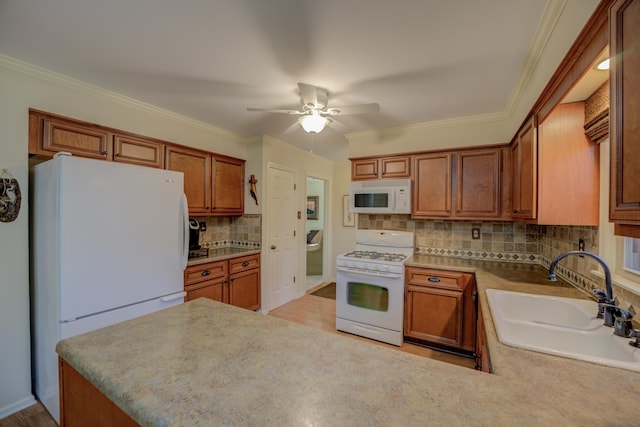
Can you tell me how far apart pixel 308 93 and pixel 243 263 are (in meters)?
2.14

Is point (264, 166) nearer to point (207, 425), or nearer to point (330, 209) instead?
point (330, 209)

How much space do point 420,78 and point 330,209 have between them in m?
3.27

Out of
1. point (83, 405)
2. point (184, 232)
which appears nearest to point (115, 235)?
point (184, 232)

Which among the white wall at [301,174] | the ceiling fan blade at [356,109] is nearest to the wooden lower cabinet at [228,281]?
the white wall at [301,174]

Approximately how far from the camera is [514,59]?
6.01ft

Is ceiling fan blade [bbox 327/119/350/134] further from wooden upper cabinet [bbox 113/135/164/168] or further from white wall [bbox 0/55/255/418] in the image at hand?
white wall [bbox 0/55/255/418]

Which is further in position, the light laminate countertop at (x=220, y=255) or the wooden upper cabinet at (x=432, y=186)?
the wooden upper cabinet at (x=432, y=186)

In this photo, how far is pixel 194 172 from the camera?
300 centimetres

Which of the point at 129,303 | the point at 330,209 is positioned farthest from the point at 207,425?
the point at 330,209

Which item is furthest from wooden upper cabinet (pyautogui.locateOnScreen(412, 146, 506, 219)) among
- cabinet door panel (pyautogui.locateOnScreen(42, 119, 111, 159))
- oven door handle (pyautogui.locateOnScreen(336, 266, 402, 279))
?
cabinet door panel (pyautogui.locateOnScreen(42, 119, 111, 159))

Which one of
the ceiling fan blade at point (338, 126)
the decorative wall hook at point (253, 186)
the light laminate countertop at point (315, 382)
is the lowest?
the light laminate countertop at point (315, 382)

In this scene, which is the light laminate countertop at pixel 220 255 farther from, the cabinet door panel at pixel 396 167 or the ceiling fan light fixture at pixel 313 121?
the cabinet door panel at pixel 396 167

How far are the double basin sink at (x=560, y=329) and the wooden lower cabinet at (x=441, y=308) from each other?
31.8 inches

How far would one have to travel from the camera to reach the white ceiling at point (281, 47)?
4.65ft
